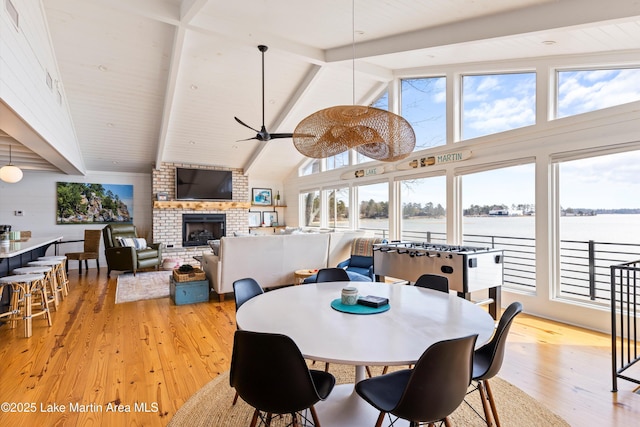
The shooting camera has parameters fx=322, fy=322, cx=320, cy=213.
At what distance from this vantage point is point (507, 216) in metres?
4.32

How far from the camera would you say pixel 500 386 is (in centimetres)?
236

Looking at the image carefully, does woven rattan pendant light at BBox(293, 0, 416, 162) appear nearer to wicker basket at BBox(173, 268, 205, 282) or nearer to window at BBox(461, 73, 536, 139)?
window at BBox(461, 73, 536, 139)

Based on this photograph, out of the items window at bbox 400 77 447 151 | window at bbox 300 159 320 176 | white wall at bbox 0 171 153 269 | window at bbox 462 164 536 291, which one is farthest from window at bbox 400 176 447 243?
white wall at bbox 0 171 153 269

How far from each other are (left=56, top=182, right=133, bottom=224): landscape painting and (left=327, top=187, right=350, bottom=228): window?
4.99m

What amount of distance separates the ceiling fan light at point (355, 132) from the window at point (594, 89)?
249cm

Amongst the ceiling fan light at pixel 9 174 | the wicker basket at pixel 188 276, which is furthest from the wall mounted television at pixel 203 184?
the wicker basket at pixel 188 276

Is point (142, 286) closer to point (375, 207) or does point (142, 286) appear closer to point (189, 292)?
point (189, 292)

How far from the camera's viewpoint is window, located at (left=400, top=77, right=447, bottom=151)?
5.24m

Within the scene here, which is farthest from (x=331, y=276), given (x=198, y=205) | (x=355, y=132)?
(x=198, y=205)

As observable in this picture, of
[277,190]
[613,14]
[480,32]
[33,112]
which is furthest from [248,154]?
[613,14]

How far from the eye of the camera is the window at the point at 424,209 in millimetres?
5195

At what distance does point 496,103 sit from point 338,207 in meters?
4.12

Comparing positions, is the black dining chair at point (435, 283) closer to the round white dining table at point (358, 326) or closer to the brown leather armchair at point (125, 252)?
the round white dining table at point (358, 326)

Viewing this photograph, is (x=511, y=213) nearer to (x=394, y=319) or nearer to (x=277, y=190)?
(x=394, y=319)
